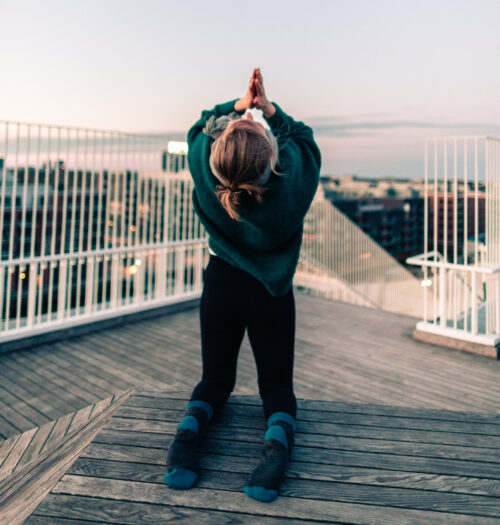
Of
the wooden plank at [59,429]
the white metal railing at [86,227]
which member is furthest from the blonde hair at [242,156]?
the white metal railing at [86,227]

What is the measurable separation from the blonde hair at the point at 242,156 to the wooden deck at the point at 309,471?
2.61ft

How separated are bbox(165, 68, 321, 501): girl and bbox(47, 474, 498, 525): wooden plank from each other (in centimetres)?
5

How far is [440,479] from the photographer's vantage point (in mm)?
1130

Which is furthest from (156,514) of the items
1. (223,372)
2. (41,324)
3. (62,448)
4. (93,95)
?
(93,95)

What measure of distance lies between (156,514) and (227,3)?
10.0 meters

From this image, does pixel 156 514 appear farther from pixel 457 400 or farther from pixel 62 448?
pixel 457 400

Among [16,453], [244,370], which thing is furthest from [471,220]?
[16,453]

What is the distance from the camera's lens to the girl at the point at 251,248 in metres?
1.12

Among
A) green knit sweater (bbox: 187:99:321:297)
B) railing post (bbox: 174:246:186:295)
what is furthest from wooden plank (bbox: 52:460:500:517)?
railing post (bbox: 174:246:186:295)

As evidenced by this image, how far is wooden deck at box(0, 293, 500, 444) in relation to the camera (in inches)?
96.7

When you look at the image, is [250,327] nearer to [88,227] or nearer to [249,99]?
[249,99]

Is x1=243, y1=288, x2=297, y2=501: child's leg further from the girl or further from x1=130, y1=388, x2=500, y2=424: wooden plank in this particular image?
x1=130, y1=388, x2=500, y2=424: wooden plank

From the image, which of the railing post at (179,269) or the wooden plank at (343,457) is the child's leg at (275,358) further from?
the railing post at (179,269)

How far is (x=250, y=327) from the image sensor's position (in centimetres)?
134
